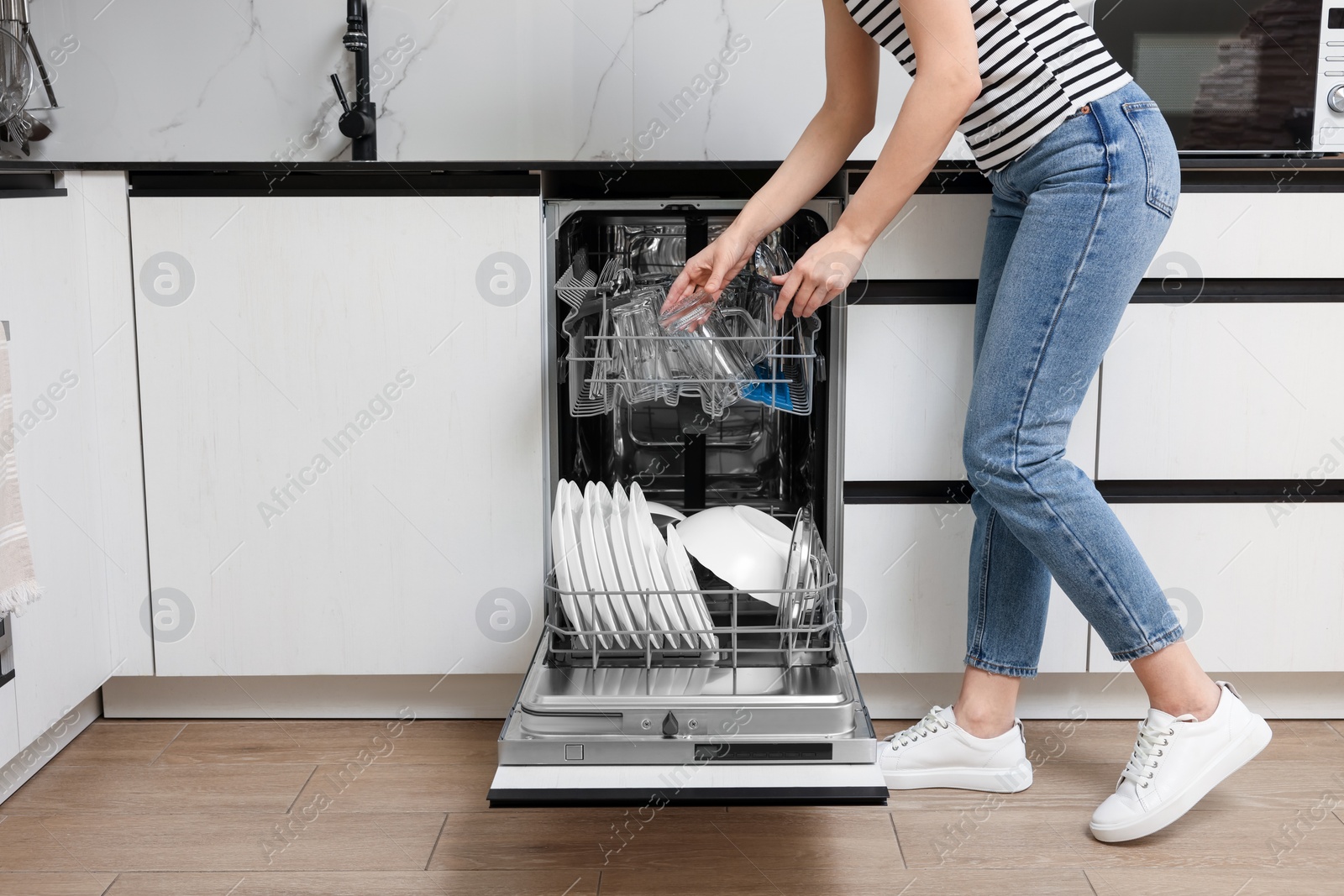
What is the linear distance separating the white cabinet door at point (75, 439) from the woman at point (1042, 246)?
81 centimetres

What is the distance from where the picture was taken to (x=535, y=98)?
205 centimetres

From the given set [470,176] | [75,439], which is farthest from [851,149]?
[75,439]

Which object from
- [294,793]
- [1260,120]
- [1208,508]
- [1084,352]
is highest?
[1260,120]

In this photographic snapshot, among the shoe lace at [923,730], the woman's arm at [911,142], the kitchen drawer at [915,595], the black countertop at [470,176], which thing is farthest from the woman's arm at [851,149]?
the shoe lace at [923,730]

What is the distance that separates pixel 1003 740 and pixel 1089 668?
232 millimetres

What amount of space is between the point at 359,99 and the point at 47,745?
121 cm

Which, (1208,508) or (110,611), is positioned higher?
(1208,508)

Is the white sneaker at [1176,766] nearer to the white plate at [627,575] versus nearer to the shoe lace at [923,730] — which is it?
the shoe lace at [923,730]

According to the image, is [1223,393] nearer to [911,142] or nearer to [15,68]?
[911,142]

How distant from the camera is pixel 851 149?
1.37 meters

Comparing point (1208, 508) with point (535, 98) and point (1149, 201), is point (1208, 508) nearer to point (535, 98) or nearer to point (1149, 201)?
point (1149, 201)

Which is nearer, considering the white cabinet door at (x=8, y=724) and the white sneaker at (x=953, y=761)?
the white cabinet door at (x=8, y=724)

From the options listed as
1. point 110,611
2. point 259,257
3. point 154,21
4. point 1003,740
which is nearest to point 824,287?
point 1003,740

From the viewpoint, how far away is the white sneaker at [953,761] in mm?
1441
